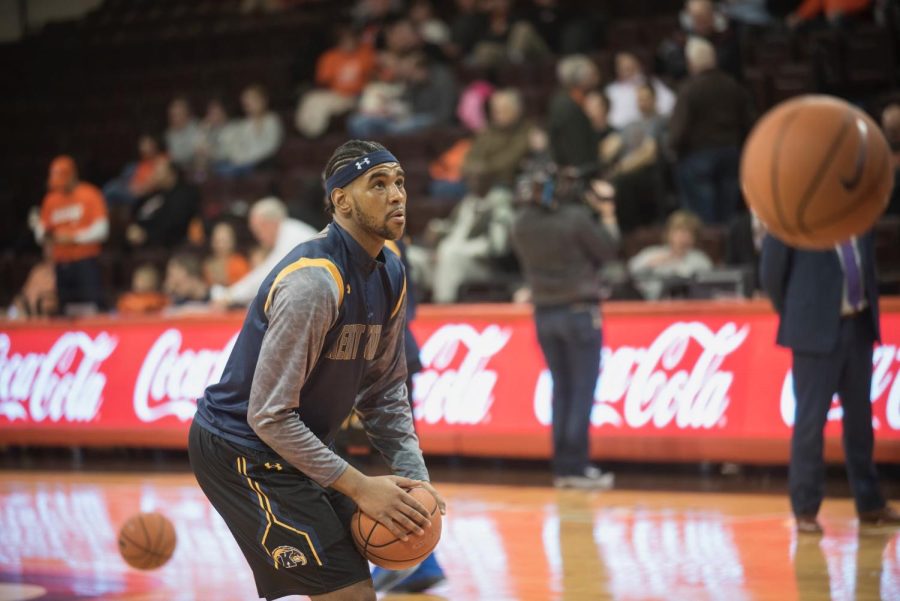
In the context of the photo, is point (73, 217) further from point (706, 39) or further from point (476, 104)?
point (706, 39)

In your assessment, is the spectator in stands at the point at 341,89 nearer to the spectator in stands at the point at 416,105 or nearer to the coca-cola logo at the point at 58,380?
the spectator in stands at the point at 416,105

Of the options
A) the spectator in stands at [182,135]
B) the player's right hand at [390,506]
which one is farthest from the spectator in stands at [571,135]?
the player's right hand at [390,506]

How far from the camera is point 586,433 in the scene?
9.34m

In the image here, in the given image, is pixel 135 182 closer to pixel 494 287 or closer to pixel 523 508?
pixel 494 287

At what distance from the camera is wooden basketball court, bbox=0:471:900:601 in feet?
20.7

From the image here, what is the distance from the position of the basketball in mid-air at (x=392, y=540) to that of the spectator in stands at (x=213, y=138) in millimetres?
12845

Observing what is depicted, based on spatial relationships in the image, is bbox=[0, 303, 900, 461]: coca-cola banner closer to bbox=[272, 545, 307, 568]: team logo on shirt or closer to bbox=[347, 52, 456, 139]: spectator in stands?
bbox=[272, 545, 307, 568]: team logo on shirt

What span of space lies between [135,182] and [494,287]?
7106 millimetres

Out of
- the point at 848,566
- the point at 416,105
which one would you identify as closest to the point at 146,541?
the point at 848,566

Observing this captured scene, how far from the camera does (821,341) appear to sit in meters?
7.20

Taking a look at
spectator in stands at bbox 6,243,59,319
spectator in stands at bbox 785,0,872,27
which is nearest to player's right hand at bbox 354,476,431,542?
spectator in stands at bbox 6,243,59,319

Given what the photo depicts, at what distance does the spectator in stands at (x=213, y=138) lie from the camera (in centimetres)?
1664

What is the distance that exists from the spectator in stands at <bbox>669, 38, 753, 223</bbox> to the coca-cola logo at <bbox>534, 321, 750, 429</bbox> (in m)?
2.91

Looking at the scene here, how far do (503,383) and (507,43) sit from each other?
20.5ft
